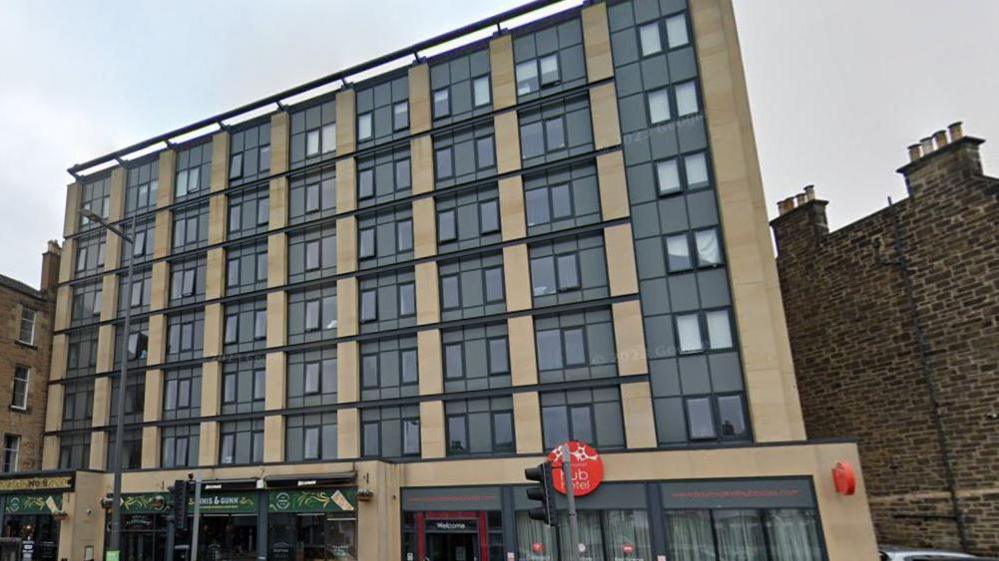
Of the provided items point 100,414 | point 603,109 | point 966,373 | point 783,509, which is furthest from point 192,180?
point 966,373

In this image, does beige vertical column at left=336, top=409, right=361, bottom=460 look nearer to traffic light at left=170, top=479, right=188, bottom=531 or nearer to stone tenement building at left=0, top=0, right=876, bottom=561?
stone tenement building at left=0, top=0, right=876, bottom=561

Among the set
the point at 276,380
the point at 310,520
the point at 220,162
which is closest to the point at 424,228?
the point at 276,380

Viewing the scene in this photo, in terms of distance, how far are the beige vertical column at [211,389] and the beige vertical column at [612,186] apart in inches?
752

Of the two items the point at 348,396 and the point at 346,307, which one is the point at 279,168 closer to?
the point at 346,307

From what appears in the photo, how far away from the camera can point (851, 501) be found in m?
20.0

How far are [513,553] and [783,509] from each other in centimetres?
910

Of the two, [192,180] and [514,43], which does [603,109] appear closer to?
[514,43]

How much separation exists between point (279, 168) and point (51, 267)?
1643cm

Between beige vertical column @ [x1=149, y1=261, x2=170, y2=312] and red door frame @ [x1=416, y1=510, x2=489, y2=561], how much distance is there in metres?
17.8

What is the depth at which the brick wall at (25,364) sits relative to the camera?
34156mm

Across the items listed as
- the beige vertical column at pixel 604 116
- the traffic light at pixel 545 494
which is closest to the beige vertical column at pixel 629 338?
the beige vertical column at pixel 604 116

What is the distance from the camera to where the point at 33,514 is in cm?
3041

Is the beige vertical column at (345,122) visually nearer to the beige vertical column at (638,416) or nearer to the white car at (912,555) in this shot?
the beige vertical column at (638,416)

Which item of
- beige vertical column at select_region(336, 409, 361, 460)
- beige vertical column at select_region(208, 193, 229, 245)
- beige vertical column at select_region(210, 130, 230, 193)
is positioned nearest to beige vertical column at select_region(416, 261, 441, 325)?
beige vertical column at select_region(336, 409, 361, 460)
